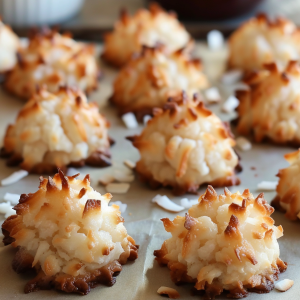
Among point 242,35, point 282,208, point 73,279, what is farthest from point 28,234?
point 242,35

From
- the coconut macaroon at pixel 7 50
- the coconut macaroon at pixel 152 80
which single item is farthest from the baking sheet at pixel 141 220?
the coconut macaroon at pixel 7 50

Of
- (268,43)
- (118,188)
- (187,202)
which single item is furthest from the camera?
(268,43)

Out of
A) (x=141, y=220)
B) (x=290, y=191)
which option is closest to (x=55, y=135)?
(x=141, y=220)

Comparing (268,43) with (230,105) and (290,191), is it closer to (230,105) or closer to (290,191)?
(230,105)

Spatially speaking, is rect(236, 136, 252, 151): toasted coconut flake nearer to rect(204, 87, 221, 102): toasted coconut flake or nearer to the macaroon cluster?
the macaroon cluster

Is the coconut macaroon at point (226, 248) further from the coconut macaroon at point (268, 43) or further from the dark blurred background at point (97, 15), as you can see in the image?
the dark blurred background at point (97, 15)

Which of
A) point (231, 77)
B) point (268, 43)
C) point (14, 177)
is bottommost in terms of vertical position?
point (14, 177)
